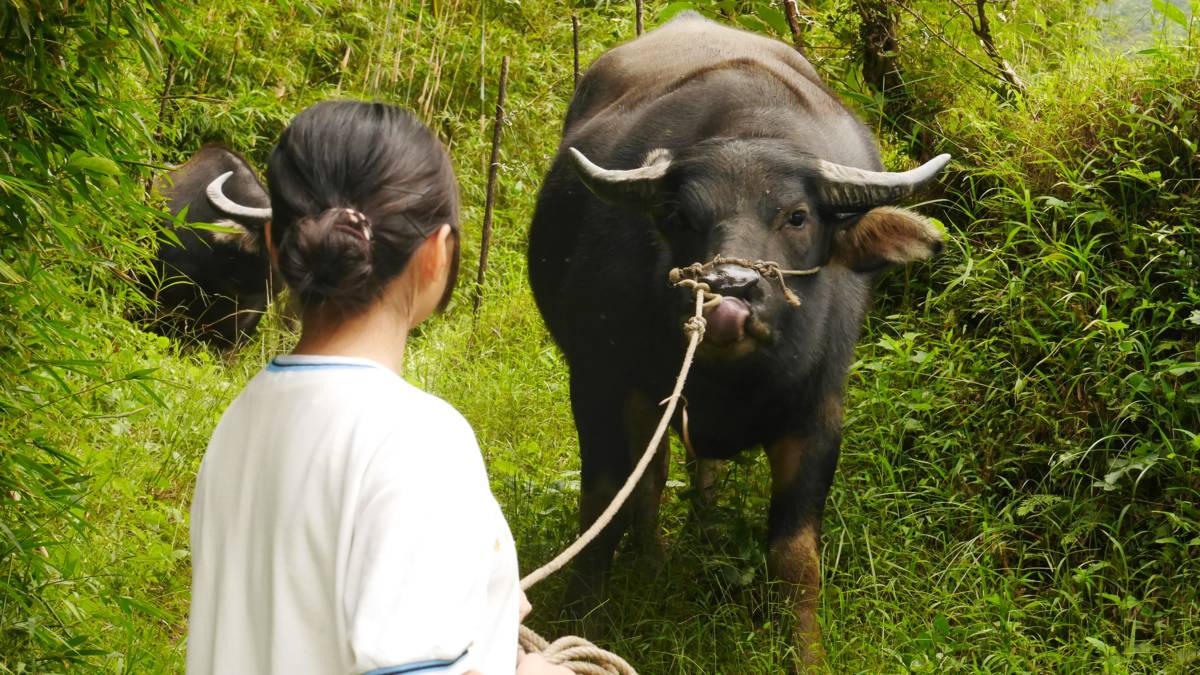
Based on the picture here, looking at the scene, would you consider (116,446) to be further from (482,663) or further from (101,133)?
(482,663)

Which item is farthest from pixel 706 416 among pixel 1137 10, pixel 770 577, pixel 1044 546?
pixel 1137 10

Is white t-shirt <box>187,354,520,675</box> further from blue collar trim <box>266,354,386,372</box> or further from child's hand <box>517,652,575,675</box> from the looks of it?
child's hand <box>517,652,575,675</box>

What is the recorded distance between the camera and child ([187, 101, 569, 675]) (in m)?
1.59

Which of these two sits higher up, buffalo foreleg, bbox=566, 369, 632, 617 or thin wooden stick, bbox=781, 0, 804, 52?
thin wooden stick, bbox=781, 0, 804, 52

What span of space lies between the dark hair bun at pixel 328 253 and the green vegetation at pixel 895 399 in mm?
1358

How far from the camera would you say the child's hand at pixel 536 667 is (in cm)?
191

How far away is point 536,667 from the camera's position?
6.31 ft

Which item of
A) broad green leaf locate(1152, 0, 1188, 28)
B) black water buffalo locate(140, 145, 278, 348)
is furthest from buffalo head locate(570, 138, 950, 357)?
black water buffalo locate(140, 145, 278, 348)

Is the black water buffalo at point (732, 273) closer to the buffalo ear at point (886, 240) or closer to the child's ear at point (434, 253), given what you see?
the buffalo ear at point (886, 240)

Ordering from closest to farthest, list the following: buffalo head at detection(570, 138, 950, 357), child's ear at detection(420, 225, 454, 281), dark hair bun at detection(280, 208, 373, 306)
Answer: dark hair bun at detection(280, 208, 373, 306) < child's ear at detection(420, 225, 454, 281) < buffalo head at detection(570, 138, 950, 357)

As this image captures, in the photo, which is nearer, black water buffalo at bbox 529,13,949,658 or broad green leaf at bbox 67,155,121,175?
broad green leaf at bbox 67,155,121,175

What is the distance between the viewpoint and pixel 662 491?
5000 millimetres

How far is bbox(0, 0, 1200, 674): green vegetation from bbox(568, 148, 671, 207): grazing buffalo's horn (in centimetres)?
103

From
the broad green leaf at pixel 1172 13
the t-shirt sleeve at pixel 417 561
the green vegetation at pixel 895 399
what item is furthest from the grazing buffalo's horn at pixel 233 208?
the broad green leaf at pixel 1172 13
